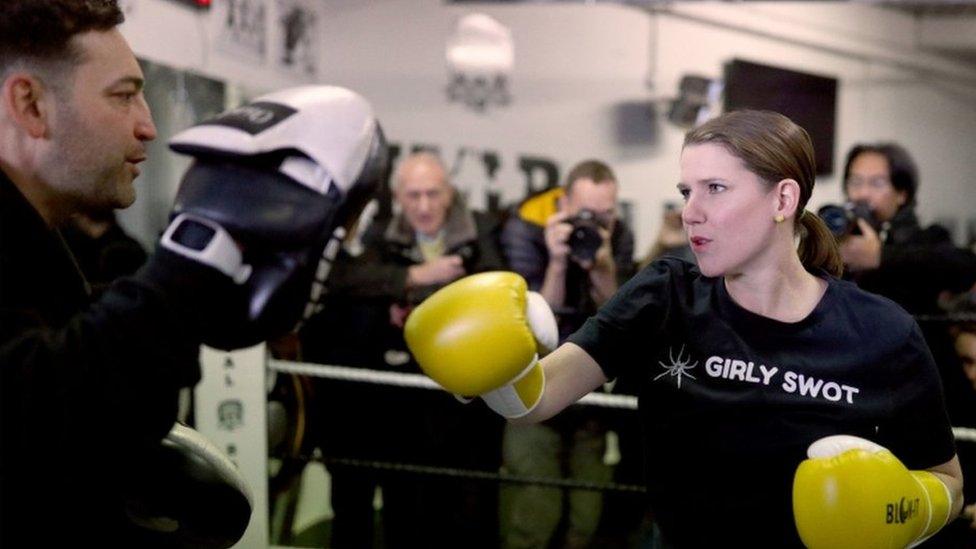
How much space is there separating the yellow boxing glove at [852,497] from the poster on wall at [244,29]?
2.94 meters

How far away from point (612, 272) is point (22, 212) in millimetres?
1676

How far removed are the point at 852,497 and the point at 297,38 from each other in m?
3.77

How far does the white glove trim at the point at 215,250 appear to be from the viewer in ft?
2.49

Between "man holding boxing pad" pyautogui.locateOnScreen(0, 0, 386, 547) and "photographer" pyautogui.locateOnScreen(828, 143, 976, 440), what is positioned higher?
"man holding boxing pad" pyautogui.locateOnScreen(0, 0, 386, 547)

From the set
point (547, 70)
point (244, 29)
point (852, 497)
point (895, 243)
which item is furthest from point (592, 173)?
point (547, 70)

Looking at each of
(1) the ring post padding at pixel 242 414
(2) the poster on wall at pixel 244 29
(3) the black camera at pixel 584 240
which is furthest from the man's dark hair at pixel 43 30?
(2) the poster on wall at pixel 244 29

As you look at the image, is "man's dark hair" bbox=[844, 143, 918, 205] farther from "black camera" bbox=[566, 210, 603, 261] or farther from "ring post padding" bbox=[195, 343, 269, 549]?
"ring post padding" bbox=[195, 343, 269, 549]

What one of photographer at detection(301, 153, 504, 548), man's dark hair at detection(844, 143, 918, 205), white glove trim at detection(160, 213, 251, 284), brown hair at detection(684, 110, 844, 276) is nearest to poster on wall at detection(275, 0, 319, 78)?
photographer at detection(301, 153, 504, 548)

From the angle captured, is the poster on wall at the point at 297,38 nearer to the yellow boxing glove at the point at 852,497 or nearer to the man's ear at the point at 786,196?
the man's ear at the point at 786,196

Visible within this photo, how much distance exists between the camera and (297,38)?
4285 mm

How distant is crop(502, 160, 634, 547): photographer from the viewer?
239 centimetres

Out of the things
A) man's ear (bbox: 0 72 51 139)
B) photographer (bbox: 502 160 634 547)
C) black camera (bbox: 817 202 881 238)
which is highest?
man's ear (bbox: 0 72 51 139)

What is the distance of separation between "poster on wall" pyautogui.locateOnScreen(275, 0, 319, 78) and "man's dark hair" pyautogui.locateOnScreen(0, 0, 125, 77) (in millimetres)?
3339

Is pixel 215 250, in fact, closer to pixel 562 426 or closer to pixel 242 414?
pixel 242 414
